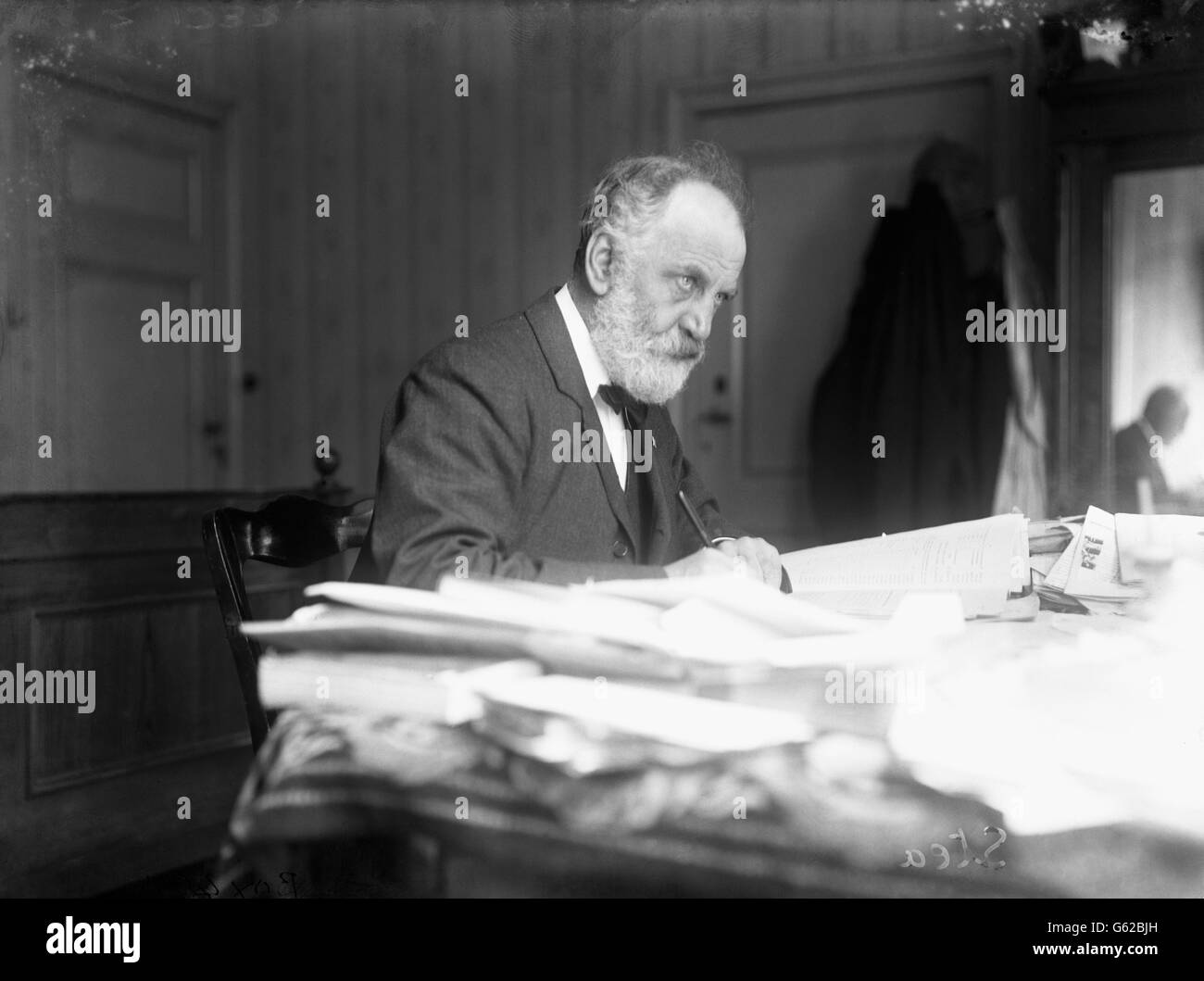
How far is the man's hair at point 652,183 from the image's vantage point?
1.27 meters

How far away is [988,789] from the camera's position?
69 cm

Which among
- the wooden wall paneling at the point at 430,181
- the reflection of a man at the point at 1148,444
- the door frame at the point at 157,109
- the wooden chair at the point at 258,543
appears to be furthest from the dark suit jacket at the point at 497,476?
the wooden wall paneling at the point at 430,181

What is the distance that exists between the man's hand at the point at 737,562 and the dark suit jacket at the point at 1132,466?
3.74 ft

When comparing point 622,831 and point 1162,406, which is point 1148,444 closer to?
point 1162,406

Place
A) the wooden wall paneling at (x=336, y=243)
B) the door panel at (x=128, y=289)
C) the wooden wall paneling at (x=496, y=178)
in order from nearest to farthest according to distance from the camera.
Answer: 1. the door panel at (x=128, y=289)
2. the wooden wall paneling at (x=496, y=178)
3. the wooden wall paneling at (x=336, y=243)

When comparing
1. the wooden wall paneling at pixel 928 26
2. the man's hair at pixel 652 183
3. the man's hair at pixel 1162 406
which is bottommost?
the man's hair at pixel 1162 406

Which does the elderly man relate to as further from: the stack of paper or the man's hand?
the stack of paper

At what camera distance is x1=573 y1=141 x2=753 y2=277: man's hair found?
127 cm

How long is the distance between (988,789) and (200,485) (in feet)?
9.10

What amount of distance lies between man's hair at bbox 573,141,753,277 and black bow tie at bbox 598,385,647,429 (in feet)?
0.61

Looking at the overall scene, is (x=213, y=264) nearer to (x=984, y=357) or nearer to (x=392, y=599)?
(x=984, y=357)

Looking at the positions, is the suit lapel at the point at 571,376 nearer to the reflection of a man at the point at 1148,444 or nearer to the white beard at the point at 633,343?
the white beard at the point at 633,343
